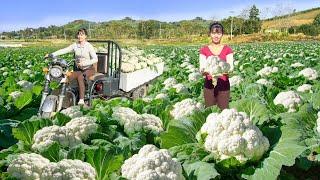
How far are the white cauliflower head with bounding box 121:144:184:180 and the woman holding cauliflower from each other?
8.94 ft

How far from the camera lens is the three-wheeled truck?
7.59 m

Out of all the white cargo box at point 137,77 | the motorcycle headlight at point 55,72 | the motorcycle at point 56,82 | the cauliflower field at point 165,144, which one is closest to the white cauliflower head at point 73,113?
the cauliflower field at point 165,144

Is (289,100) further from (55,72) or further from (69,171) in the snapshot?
(69,171)

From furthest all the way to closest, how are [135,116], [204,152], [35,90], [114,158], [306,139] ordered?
[35,90]
[135,116]
[306,139]
[204,152]
[114,158]

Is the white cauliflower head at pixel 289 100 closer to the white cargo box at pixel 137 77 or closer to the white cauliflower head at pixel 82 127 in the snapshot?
the white cauliflower head at pixel 82 127

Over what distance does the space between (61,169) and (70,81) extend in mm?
5159

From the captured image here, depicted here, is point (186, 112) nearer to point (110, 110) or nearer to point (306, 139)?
point (110, 110)

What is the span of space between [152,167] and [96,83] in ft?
19.5

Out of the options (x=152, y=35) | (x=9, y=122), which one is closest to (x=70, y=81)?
(x=9, y=122)

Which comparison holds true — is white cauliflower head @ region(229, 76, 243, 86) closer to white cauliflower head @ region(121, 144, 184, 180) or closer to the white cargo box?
the white cargo box

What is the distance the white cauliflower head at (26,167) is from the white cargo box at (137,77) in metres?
7.81

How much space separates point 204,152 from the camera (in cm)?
455

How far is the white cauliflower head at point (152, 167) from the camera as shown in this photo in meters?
3.63

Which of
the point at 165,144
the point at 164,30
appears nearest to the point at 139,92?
the point at 165,144
